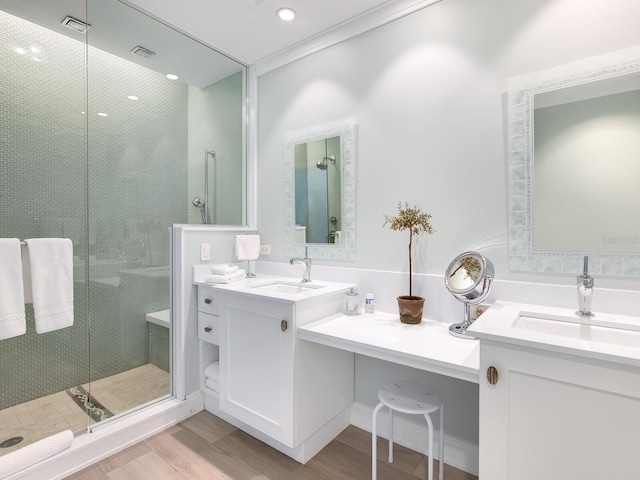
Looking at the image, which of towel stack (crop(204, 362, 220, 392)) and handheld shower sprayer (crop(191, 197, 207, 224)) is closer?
towel stack (crop(204, 362, 220, 392))

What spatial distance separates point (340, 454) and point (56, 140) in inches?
90.9

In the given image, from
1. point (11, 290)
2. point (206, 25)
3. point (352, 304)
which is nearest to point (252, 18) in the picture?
point (206, 25)

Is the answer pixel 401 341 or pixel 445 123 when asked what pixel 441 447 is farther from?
pixel 445 123

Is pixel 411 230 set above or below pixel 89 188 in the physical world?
below

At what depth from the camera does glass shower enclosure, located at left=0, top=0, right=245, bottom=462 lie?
5.66 feet

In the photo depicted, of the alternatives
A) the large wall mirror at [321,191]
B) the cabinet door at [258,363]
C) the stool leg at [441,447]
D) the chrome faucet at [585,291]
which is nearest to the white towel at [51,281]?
the cabinet door at [258,363]

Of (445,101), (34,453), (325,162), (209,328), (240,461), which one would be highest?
(445,101)

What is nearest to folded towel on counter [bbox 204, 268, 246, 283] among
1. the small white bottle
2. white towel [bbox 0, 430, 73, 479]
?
the small white bottle

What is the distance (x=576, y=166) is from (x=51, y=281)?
251 cm

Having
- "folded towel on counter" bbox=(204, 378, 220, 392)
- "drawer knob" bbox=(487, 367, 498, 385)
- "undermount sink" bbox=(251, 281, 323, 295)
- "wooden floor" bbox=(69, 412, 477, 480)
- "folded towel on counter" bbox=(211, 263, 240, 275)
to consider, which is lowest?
"wooden floor" bbox=(69, 412, 477, 480)

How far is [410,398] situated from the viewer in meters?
1.51

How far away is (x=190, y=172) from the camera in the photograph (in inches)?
95.2

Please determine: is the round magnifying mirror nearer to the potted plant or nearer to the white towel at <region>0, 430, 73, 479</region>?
the potted plant

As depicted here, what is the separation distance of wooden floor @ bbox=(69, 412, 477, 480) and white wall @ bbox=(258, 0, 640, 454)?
281 mm
